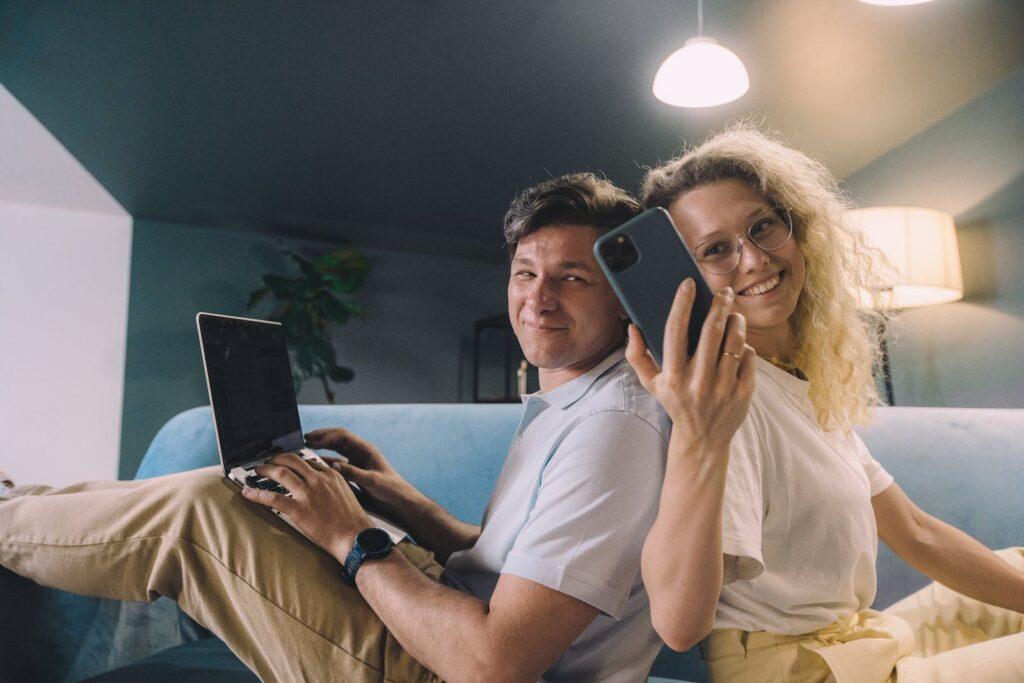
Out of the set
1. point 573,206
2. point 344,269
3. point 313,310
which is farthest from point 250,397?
point 344,269

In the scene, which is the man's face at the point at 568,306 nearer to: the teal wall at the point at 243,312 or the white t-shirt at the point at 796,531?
the white t-shirt at the point at 796,531

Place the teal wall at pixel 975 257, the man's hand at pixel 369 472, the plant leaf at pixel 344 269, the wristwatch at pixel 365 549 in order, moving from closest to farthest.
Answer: the wristwatch at pixel 365 549
the man's hand at pixel 369 472
the teal wall at pixel 975 257
the plant leaf at pixel 344 269

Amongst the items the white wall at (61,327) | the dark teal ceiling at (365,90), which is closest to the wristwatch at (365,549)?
the dark teal ceiling at (365,90)

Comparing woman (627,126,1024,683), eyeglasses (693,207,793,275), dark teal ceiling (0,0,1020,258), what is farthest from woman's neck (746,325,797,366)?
dark teal ceiling (0,0,1020,258)

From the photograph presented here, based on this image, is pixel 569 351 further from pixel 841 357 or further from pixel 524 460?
pixel 841 357

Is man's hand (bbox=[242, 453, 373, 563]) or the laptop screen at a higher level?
the laptop screen

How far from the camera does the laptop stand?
35.4 inches

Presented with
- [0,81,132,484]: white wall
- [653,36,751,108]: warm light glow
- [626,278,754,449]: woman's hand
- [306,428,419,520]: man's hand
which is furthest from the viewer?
[0,81,132,484]: white wall

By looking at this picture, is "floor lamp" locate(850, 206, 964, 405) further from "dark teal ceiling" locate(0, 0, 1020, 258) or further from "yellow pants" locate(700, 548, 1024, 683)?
"yellow pants" locate(700, 548, 1024, 683)

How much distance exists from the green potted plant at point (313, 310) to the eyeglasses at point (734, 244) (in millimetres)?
4160

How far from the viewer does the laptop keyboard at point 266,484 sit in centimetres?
85

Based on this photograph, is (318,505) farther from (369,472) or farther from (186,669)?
(186,669)

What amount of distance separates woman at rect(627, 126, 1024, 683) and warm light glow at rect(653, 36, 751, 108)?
893 mm

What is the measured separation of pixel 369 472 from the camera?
45.2 inches
